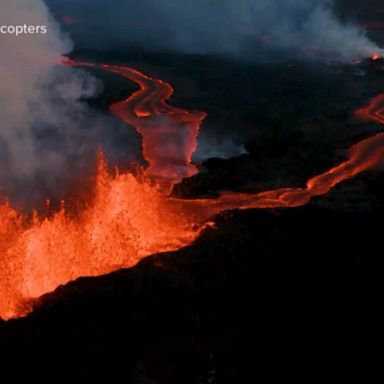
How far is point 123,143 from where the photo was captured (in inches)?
1410

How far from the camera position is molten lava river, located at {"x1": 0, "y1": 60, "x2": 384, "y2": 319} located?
747 inches

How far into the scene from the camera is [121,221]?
22438mm

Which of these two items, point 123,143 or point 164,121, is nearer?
point 123,143

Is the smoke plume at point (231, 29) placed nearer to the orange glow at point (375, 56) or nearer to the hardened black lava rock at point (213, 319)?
the orange glow at point (375, 56)

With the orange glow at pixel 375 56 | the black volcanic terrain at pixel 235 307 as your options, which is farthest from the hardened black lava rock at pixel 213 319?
the orange glow at pixel 375 56

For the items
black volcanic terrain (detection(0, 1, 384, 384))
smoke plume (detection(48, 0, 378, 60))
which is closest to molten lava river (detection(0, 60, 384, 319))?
black volcanic terrain (detection(0, 1, 384, 384))

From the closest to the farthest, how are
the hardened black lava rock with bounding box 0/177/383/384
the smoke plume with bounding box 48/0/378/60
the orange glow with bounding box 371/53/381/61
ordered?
1. the hardened black lava rock with bounding box 0/177/383/384
2. the orange glow with bounding box 371/53/381/61
3. the smoke plume with bounding box 48/0/378/60

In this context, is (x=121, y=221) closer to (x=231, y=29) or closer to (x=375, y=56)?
(x=375, y=56)

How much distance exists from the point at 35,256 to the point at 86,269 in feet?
6.16

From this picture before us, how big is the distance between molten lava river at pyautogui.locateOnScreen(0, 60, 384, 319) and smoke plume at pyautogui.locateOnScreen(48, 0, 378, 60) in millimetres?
38054

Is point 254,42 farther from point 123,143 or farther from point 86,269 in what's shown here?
point 86,269

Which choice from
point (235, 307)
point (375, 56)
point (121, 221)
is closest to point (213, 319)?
point (235, 307)

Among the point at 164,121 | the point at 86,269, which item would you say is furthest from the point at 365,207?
the point at 164,121

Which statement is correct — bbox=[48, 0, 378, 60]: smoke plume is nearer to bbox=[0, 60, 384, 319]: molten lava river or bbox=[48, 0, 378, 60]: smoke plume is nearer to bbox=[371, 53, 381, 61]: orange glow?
bbox=[371, 53, 381, 61]: orange glow
